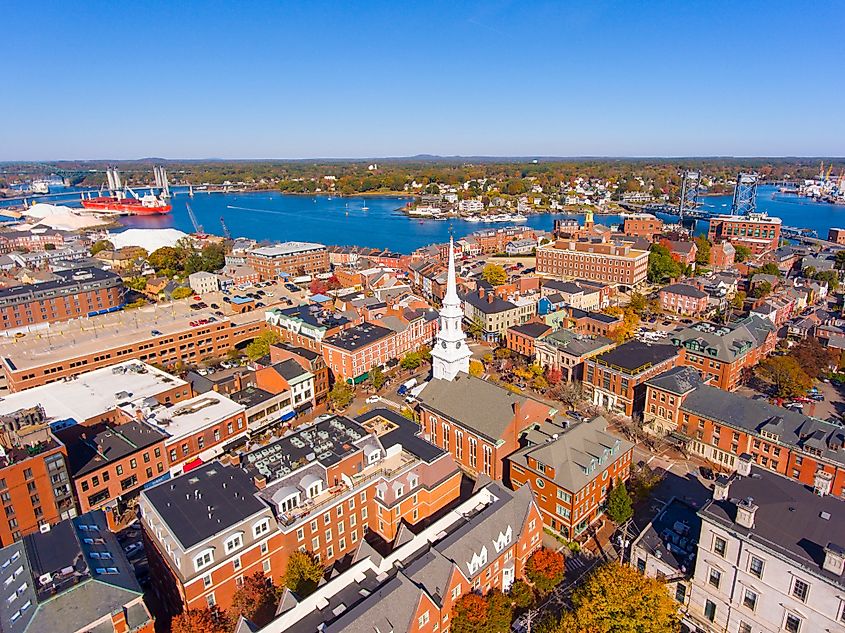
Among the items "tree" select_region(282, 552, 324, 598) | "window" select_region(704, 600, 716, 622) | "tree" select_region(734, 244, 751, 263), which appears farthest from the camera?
"tree" select_region(734, 244, 751, 263)

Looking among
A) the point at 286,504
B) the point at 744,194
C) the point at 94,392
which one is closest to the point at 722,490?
the point at 286,504

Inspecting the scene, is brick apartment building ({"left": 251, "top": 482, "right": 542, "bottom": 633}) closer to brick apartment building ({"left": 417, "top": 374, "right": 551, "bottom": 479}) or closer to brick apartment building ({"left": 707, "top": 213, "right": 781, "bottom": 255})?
brick apartment building ({"left": 417, "top": 374, "right": 551, "bottom": 479})

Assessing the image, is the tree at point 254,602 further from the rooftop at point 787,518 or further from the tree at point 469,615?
the rooftop at point 787,518

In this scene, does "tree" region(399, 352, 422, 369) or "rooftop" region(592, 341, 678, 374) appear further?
"tree" region(399, 352, 422, 369)

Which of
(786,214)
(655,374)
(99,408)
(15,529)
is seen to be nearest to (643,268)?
(655,374)

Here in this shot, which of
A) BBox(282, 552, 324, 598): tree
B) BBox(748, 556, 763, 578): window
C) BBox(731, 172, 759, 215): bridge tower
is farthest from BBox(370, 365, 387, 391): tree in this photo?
BBox(731, 172, 759, 215): bridge tower

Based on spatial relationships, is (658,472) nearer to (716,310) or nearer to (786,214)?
(716,310)

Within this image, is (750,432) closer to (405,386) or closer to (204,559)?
(405,386)

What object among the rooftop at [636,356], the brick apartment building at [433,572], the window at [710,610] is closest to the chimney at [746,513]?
the window at [710,610]
